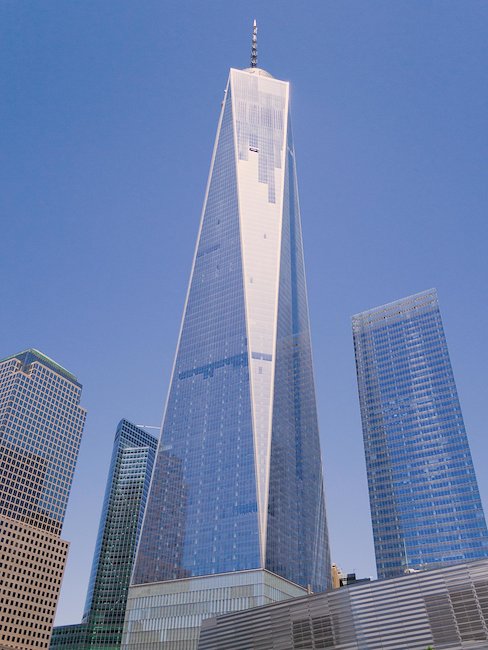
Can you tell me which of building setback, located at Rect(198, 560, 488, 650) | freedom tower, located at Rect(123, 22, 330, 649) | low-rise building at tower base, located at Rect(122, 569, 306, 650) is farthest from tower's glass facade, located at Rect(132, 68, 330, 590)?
building setback, located at Rect(198, 560, 488, 650)

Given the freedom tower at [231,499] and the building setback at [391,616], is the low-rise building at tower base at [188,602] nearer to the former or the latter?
the freedom tower at [231,499]

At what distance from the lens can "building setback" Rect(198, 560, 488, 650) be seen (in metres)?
76.8

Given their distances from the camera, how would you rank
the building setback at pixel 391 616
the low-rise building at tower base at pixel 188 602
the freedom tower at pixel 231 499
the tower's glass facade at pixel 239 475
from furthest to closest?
the tower's glass facade at pixel 239 475, the freedom tower at pixel 231 499, the low-rise building at tower base at pixel 188 602, the building setback at pixel 391 616

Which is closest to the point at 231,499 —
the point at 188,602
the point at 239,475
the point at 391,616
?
the point at 239,475

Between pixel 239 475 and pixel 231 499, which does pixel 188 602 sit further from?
pixel 239 475

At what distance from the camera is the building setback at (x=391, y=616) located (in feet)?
252

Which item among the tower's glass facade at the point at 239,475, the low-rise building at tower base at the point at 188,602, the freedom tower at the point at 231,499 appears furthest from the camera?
the tower's glass facade at the point at 239,475

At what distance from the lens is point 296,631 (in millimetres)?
90375

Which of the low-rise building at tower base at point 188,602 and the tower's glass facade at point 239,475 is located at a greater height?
the tower's glass facade at point 239,475

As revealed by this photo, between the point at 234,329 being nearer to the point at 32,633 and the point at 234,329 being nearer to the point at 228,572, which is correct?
the point at 228,572

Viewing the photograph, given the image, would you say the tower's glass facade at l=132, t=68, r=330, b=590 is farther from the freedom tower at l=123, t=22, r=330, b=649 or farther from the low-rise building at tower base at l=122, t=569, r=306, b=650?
the low-rise building at tower base at l=122, t=569, r=306, b=650

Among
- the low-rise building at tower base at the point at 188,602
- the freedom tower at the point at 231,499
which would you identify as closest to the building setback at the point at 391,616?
the low-rise building at tower base at the point at 188,602

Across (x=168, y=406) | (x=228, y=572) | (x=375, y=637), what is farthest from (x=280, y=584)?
(x=375, y=637)

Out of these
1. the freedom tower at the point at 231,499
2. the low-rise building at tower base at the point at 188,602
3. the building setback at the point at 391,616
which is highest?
the freedom tower at the point at 231,499
